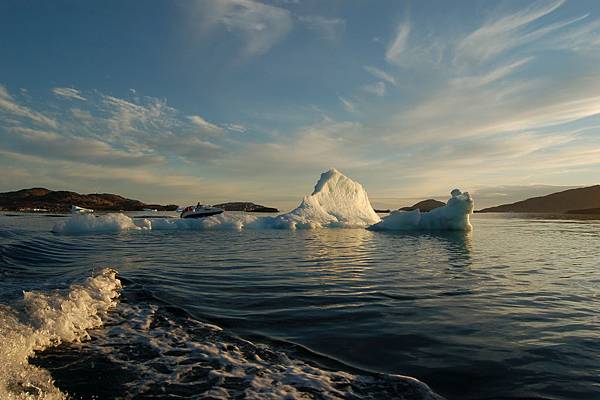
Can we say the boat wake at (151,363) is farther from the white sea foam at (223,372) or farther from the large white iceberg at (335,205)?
the large white iceberg at (335,205)

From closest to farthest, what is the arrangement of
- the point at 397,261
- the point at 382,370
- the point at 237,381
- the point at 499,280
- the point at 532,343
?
the point at 237,381 → the point at 382,370 → the point at 532,343 → the point at 499,280 → the point at 397,261

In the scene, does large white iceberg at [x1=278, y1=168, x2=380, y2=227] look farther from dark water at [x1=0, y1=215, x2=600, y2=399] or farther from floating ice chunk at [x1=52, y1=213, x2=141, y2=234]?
dark water at [x1=0, y1=215, x2=600, y2=399]

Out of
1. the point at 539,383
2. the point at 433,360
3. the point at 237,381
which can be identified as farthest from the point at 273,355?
the point at 539,383

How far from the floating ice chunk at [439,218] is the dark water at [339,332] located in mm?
19525

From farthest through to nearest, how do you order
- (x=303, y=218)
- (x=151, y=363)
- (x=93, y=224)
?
(x=303, y=218) → (x=93, y=224) → (x=151, y=363)

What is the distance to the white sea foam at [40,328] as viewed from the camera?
3.32m

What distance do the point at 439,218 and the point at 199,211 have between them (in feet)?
88.6

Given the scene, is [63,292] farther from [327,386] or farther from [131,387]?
[327,386]

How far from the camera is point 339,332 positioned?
5531 mm

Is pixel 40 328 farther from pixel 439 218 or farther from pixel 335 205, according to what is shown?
pixel 335 205

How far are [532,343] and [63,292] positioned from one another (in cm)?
767

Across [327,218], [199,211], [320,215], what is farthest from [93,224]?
[327,218]

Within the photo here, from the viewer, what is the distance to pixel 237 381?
3.80 meters

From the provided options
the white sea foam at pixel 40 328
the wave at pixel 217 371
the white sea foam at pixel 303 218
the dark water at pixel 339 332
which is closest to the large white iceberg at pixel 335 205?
the white sea foam at pixel 303 218
